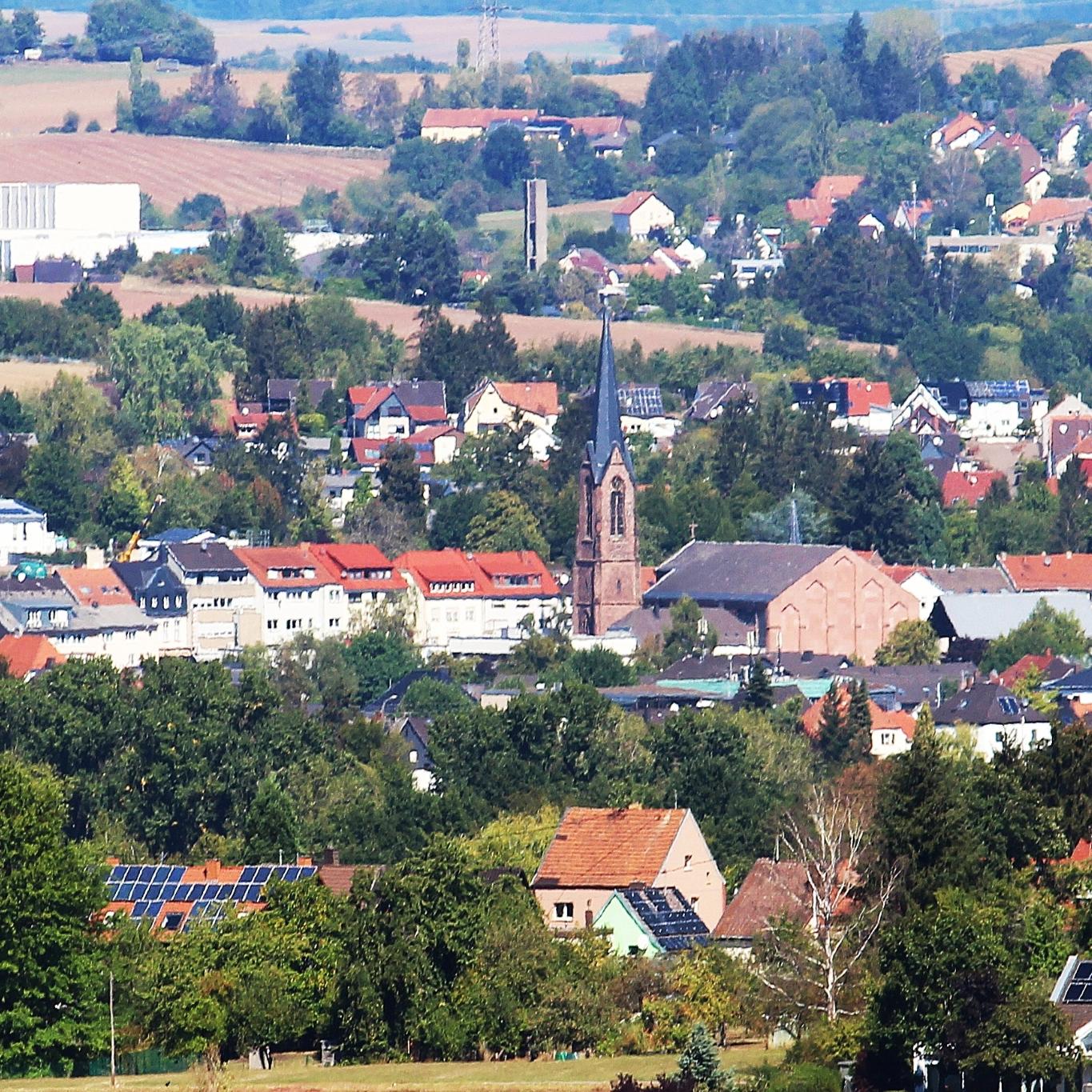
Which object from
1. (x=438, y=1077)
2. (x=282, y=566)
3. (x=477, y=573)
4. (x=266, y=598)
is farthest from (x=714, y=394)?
(x=438, y=1077)

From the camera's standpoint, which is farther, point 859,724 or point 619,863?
point 859,724

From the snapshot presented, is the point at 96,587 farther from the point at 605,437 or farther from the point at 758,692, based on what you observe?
the point at 758,692

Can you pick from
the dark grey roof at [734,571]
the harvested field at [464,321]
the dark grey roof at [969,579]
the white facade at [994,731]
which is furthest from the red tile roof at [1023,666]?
the harvested field at [464,321]

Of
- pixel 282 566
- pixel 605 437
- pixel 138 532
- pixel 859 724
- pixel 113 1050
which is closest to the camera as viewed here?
pixel 113 1050

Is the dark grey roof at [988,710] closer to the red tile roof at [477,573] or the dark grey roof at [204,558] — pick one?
the red tile roof at [477,573]

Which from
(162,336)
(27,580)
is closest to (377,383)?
(162,336)

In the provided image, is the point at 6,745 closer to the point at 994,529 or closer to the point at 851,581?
the point at 851,581
